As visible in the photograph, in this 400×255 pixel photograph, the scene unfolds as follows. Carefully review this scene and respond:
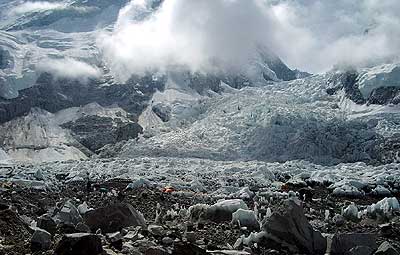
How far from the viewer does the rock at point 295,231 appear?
37.8 ft

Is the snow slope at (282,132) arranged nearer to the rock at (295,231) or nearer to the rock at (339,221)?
the rock at (339,221)

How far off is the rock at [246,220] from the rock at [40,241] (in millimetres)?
5813

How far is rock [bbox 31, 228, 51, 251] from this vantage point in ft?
29.7

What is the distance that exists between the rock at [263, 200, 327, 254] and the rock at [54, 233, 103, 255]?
4.64m

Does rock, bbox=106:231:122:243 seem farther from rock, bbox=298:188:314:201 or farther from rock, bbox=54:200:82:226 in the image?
rock, bbox=298:188:314:201

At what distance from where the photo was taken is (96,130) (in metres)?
104

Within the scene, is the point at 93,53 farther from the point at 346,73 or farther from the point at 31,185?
the point at 31,185

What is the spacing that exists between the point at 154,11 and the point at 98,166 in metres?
111

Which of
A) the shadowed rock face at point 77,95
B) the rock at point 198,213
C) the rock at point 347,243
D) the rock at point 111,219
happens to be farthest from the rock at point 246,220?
the shadowed rock face at point 77,95

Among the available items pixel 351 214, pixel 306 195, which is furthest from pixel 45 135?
pixel 351 214

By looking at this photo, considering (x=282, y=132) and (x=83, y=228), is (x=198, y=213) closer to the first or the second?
(x=83, y=228)

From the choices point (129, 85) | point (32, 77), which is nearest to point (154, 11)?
point (129, 85)

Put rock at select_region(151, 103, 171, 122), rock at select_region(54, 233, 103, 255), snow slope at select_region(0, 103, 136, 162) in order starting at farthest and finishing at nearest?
1. rock at select_region(151, 103, 171, 122)
2. snow slope at select_region(0, 103, 136, 162)
3. rock at select_region(54, 233, 103, 255)

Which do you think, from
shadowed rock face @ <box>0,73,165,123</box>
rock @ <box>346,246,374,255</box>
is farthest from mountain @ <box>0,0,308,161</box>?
rock @ <box>346,246,374,255</box>
